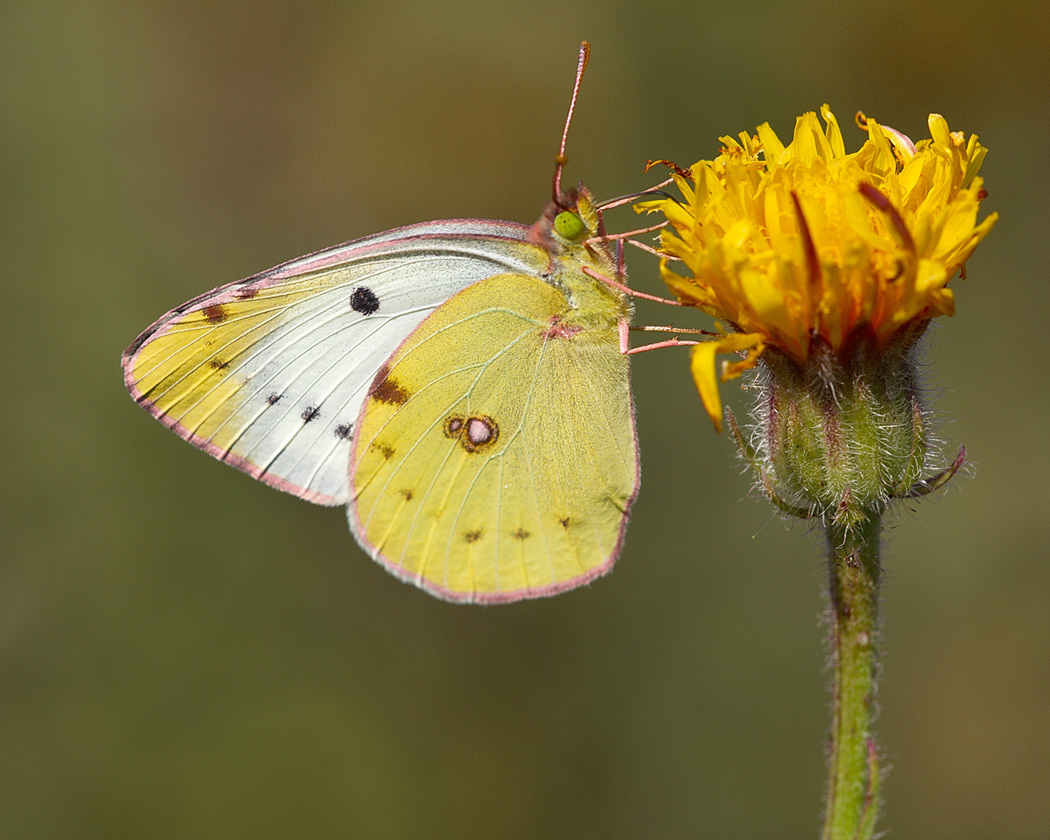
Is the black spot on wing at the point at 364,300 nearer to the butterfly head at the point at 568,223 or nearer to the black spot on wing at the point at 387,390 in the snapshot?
the black spot on wing at the point at 387,390

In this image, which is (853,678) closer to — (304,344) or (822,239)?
(822,239)

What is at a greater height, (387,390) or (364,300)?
(364,300)

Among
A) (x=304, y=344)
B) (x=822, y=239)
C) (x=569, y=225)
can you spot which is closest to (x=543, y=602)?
(x=304, y=344)

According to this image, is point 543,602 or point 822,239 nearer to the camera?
point 822,239

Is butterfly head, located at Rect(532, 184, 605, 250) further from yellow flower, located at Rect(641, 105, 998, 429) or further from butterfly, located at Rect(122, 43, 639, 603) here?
yellow flower, located at Rect(641, 105, 998, 429)

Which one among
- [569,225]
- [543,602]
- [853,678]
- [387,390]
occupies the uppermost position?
[569,225]

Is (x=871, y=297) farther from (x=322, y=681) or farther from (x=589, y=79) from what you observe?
(x=589, y=79)

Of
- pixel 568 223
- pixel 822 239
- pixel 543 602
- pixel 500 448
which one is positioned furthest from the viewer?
pixel 543 602

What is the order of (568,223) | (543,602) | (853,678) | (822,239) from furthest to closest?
(543,602) < (568,223) < (853,678) < (822,239)

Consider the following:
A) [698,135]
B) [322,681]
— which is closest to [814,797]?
[322,681]
